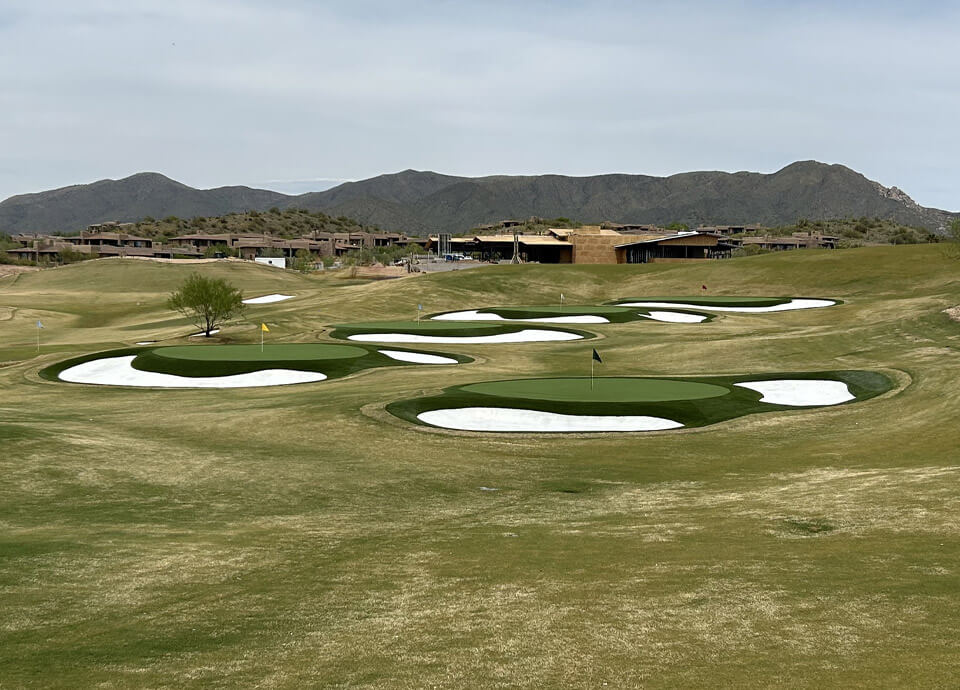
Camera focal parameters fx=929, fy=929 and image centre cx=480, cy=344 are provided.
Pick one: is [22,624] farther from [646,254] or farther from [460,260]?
[460,260]

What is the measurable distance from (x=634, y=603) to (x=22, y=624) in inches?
309

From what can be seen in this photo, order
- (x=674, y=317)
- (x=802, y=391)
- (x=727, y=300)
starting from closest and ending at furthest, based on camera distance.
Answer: (x=802, y=391) → (x=674, y=317) → (x=727, y=300)

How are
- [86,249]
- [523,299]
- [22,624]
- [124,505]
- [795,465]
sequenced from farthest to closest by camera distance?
[86,249] < [523,299] < [795,465] < [124,505] < [22,624]

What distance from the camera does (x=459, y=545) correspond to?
16.6m

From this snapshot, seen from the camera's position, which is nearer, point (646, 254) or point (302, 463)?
point (302, 463)

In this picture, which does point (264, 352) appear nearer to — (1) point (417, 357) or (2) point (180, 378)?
(2) point (180, 378)

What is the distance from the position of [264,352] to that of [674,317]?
1496 inches

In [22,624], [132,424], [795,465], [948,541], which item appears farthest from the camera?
[132,424]

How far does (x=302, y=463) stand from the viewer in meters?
25.3

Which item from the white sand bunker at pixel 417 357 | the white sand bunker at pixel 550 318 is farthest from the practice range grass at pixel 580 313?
the white sand bunker at pixel 417 357

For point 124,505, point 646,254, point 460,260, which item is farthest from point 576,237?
point 124,505

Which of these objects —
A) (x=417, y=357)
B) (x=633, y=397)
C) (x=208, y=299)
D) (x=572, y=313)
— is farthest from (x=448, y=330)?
(x=633, y=397)

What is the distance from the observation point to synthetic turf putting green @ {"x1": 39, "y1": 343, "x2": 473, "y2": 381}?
154 feet

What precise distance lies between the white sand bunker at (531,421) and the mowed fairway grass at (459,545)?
152 centimetres
